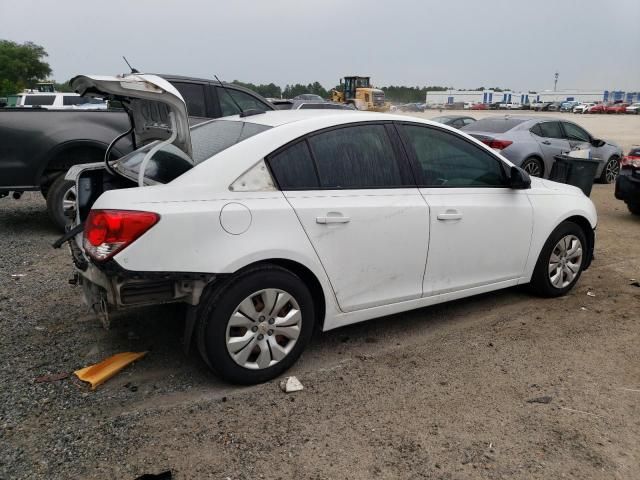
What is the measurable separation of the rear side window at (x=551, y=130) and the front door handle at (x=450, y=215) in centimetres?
814

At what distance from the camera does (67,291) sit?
4.85m

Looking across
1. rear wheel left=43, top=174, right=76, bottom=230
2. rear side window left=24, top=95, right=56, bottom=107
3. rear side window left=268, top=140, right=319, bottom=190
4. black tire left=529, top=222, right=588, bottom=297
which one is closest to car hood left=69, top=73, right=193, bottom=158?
rear side window left=268, top=140, right=319, bottom=190

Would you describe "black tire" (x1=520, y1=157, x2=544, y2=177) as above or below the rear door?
below

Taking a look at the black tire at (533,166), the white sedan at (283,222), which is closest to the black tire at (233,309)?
the white sedan at (283,222)

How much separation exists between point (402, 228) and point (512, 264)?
1307 mm

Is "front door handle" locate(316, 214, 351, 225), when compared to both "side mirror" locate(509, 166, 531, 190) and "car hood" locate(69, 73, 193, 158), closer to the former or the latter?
"car hood" locate(69, 73, 193, 158)

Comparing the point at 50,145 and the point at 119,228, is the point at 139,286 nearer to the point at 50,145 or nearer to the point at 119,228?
the point at 119,228

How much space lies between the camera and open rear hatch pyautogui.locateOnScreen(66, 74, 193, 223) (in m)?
3.11

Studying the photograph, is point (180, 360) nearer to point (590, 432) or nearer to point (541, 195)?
point (590, 432)

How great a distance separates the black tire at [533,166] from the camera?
1060 centimetres

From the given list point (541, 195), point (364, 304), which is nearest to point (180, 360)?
point (364, 304)

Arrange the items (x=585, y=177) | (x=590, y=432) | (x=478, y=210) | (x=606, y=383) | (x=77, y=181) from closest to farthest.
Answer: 1. (x=590, y=432)
2. (x=606, y=383)
3. (x=77, y=181)
4. (x=478, y=210)
5. (x=585, y=177)

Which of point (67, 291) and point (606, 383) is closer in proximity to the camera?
point (606, 383)

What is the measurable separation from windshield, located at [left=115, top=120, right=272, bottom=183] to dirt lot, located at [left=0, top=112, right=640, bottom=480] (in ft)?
3.60
